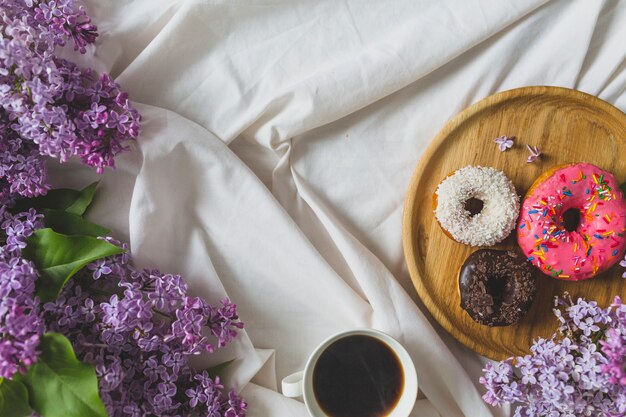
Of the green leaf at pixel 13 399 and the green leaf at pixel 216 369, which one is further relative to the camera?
the green leaf at pixel 216 369

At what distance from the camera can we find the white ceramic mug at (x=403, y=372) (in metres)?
1.25

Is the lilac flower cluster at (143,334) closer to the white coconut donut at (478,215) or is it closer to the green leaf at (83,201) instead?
the green leaf at (83,201)

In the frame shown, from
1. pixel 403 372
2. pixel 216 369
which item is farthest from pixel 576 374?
pixel 216 369

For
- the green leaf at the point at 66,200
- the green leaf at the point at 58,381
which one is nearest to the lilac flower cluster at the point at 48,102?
the green leaf at the point at 66,200

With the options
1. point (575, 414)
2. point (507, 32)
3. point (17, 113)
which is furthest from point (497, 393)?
point (17, 113)

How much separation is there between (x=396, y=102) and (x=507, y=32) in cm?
30

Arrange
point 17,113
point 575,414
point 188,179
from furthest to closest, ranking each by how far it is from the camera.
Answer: point 188,179
point 575,414
point 17,113

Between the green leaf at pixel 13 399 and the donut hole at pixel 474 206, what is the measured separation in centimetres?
98

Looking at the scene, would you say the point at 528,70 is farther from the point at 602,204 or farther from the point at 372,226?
the point at 372,226

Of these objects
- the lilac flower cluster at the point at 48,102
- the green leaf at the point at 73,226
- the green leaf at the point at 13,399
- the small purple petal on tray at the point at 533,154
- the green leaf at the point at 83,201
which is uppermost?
the lilac flower cluster at the point at 48,102

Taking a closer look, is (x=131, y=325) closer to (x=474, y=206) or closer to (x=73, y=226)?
(x=73, y=226)

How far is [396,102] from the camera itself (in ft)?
4.61

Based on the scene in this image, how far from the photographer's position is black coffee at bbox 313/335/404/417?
1.27 meters

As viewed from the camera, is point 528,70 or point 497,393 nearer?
point 497,393
